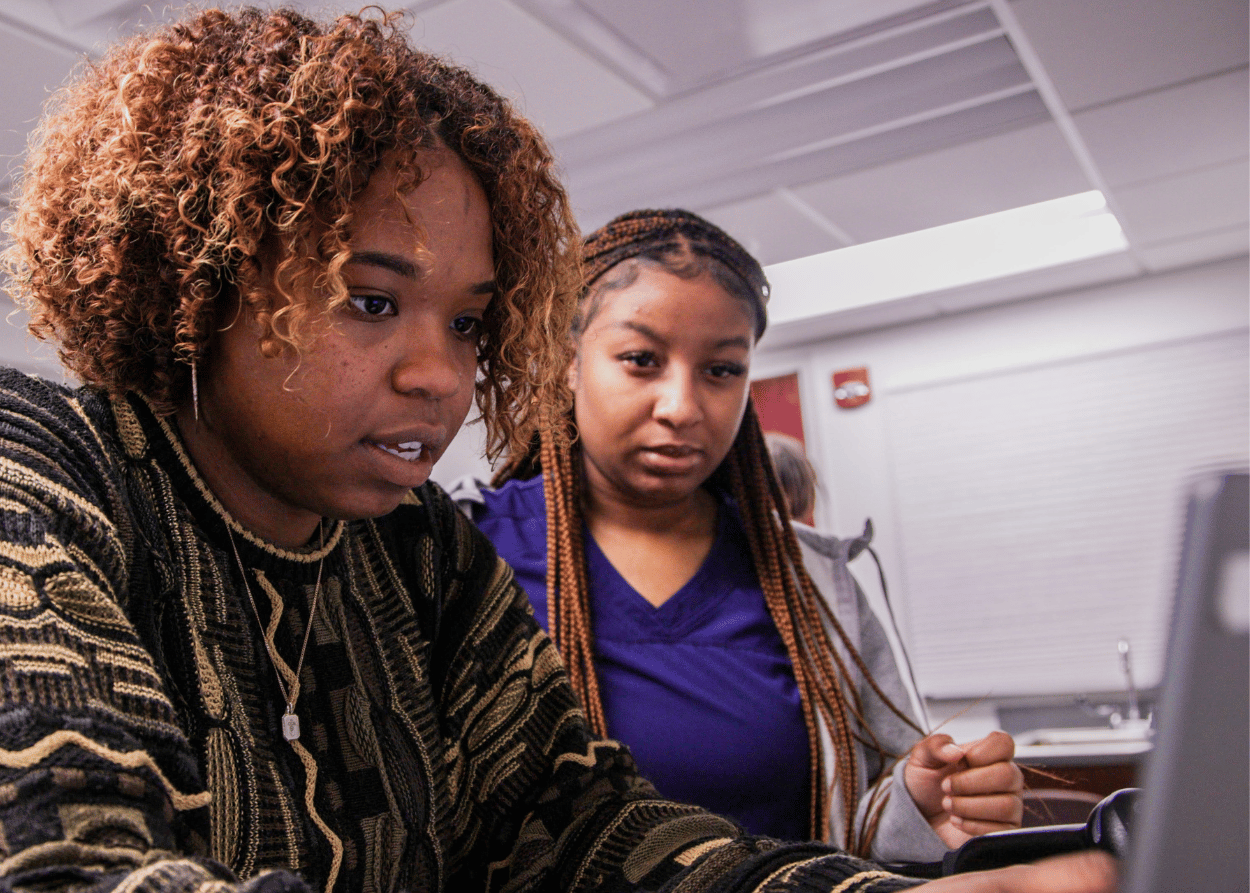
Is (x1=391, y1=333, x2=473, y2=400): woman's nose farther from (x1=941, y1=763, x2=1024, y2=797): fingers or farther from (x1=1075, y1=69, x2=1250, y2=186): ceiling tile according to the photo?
(x1=1075, y1=69, x2=1250, y2=186): ceiling tile

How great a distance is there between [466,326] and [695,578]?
839 millimetres

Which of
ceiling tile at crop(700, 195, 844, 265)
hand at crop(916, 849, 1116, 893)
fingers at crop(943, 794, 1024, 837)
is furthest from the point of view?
ceiling tile at crop(700, 195, 844, 265)

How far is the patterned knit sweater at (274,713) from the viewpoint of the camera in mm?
588

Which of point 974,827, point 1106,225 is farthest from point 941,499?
point 974,827

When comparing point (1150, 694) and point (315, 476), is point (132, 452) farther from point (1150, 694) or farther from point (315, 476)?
point (1150, 694)

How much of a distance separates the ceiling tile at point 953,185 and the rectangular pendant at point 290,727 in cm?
360

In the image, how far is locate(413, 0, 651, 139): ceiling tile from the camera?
2977mm

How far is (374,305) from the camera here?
0.91 meters

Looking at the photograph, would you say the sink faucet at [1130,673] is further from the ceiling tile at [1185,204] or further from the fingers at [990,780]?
the fingers at [990,780]

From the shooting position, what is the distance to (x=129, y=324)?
0.90 m

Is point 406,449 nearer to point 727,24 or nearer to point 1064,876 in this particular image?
point 1064,876

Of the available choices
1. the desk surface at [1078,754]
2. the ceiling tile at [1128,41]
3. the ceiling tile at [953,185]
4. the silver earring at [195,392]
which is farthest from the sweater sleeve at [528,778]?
the ceiling tile at [953,185]

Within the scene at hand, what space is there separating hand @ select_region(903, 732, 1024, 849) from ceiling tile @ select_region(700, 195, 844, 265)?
3205mm

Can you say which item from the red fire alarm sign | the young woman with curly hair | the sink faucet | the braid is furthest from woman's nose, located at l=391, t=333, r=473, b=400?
the red fire alarm sign
